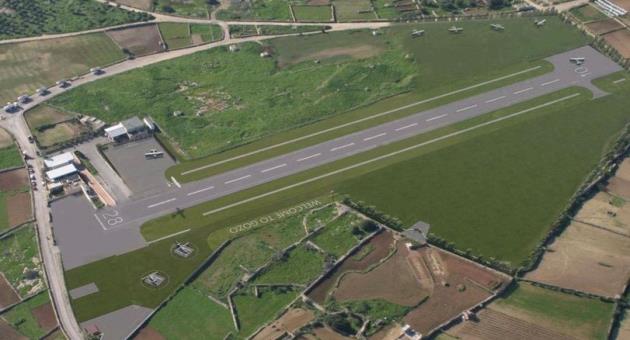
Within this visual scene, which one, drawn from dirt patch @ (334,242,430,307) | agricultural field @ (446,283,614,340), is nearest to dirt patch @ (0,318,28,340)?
dirt patch @ (334,242,430,307)

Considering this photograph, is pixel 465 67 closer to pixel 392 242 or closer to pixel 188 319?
pixel 392 242

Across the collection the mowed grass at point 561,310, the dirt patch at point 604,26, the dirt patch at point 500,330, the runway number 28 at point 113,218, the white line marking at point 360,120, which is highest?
the dirt patch at point 604,26

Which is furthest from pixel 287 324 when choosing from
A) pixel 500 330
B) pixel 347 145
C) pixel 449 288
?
pixel 347 145

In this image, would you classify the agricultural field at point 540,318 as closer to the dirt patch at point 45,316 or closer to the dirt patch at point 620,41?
the dirt patch at point 45,316

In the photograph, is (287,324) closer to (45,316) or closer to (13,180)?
(45,316)

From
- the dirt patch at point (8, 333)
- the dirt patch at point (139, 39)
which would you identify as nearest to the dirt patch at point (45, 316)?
the dirt patch at point (8, 333)

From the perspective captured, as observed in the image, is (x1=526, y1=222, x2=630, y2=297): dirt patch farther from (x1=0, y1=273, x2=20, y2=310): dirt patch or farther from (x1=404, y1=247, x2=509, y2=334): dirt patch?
(x1=0, y1=273, x2=20, y2=310): dirt patch
